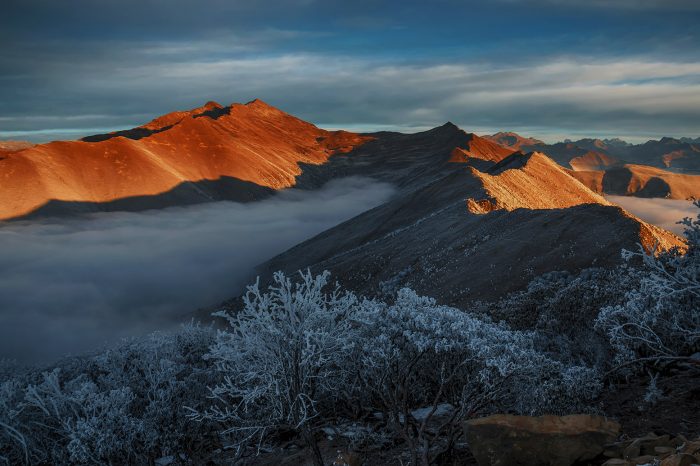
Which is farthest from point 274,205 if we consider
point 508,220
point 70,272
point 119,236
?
point 508,220

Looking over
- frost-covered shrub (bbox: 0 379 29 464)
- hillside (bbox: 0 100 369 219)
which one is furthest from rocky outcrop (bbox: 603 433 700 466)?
hillside (bbox: 0 100 369 219)

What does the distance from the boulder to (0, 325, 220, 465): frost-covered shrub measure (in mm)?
6261

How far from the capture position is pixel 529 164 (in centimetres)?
5206

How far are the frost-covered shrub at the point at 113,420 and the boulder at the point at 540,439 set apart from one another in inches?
246

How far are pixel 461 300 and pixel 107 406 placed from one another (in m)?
16.3

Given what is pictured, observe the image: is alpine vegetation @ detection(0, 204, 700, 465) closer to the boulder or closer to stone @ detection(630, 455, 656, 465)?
the boulder

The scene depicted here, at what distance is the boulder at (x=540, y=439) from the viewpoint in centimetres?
567

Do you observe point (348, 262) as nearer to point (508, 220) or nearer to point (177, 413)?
point (508, 220)

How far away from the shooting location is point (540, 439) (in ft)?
18.9

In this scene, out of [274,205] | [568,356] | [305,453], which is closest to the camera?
[305,453]

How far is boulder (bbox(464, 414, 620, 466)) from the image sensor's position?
223 inches

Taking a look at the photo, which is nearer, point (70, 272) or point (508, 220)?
point (508, 220)

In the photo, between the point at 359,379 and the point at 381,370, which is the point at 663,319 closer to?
the point at 381,370

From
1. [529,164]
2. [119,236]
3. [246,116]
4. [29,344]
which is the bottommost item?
[29,344]
